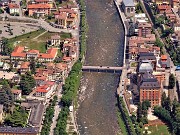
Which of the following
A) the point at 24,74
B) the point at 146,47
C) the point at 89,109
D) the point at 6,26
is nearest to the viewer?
the point at 89,109

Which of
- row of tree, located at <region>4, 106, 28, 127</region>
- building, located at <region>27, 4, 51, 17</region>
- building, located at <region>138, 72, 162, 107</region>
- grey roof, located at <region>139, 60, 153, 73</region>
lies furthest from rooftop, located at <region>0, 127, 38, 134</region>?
building, located at <region>27, 4, 51, 17</region>

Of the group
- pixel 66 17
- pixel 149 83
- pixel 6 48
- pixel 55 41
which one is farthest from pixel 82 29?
pixel 149 83

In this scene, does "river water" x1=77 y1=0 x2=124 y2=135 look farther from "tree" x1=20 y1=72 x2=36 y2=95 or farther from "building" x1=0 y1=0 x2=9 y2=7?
"building" x1=0 y1=0 x2=9 y2=7

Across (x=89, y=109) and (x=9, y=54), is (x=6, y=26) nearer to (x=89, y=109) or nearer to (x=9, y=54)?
(x=9, y=54)

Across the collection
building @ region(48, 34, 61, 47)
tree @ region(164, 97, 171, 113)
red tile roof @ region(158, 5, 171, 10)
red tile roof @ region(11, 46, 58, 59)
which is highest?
red tile roof @ region(158, 5, 171, 10)

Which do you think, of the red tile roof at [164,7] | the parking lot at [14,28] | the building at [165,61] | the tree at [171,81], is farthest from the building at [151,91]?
the red tile roof at [164,7]

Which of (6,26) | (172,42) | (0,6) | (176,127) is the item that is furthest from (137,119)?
(0,6)

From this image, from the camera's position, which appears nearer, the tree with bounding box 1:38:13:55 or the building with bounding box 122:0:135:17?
the tree with bounding box 1:38:13:55

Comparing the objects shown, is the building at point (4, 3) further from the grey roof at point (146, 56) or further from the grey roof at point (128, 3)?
Result: the grey roof at point (146, 56)
